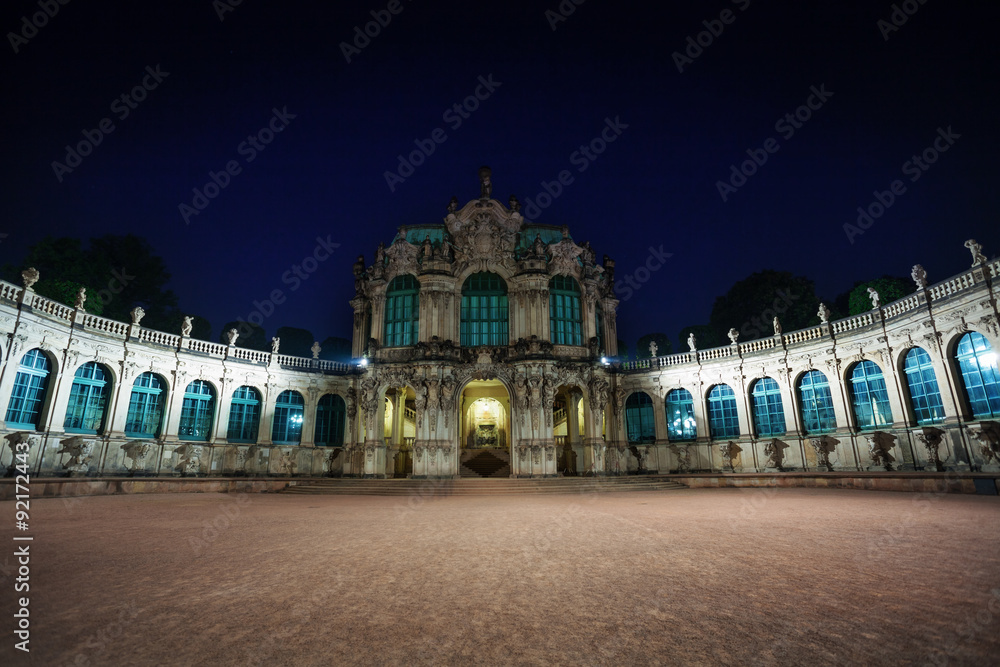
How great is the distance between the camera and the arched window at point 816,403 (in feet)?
84.0

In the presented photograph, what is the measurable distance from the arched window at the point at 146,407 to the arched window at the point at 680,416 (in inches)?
1219

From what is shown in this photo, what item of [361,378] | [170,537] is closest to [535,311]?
[361,378]

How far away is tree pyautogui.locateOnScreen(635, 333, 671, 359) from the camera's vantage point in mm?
43344

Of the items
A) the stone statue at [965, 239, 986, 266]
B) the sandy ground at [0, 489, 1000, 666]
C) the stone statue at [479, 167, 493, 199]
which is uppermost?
the stone statue at [479, 167, 493, 199]

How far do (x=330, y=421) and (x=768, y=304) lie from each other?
115 ft

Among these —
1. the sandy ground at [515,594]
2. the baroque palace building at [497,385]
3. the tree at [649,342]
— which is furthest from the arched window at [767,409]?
the sandy ground at [515,594]

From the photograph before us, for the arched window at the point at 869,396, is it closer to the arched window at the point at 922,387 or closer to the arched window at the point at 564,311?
the arched window at the point at 922,387

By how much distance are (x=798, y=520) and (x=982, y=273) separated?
17.1m

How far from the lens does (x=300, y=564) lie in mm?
6047

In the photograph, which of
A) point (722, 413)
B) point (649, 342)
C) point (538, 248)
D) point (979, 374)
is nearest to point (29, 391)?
point (538, 248)

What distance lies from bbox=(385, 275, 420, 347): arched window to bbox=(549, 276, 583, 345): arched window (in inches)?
351

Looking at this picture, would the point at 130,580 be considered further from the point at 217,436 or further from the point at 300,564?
the point at 217,436

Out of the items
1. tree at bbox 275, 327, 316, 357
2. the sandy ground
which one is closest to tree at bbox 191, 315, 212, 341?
tree at bbox 275, 327, 316, 357

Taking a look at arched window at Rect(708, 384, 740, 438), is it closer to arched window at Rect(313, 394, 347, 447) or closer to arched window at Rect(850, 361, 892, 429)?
arched window at Rect(850, 361, 892, 429)
